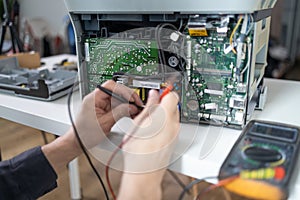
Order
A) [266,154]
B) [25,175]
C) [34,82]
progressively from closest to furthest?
[266,154] → [25,175] → [34,82]

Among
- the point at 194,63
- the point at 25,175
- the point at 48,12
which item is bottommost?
the point at 25,175

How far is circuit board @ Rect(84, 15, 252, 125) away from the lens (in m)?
0.60

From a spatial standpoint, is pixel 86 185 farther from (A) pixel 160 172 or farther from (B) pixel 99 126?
(A) pixel 160 172

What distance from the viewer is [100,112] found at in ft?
2.16

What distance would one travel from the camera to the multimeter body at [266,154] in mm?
407

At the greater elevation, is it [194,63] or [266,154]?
[194,63]

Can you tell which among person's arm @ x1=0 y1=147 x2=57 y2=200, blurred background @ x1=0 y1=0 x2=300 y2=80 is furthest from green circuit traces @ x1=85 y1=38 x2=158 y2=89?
blurred background @ x1=0 y1=0 x2=300 y2=80

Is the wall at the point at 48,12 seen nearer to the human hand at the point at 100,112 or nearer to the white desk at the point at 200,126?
the white desk at the point at 200,126

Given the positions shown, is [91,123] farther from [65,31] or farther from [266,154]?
[65,31]

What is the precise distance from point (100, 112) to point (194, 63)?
230 mm

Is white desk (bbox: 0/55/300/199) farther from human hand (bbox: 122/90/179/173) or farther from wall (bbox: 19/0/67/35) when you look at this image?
wall (bbox: 19/0/67/35)

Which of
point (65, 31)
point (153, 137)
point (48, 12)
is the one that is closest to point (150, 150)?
point (153, 137)

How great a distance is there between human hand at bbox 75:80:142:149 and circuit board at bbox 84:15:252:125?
0.05m

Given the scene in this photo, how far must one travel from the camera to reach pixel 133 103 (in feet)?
2.15
